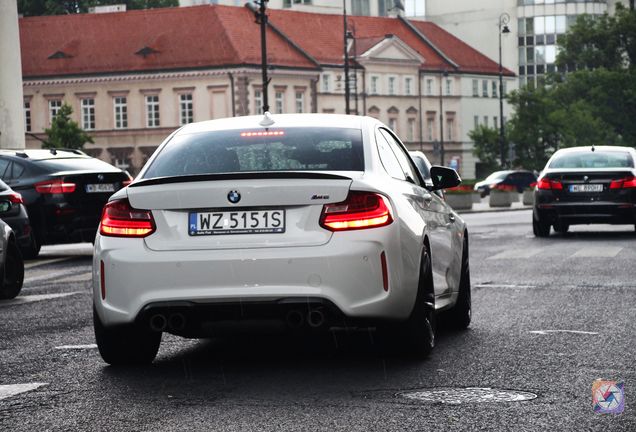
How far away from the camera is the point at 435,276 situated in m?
9.83

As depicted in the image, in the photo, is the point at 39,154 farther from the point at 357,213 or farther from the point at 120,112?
the point at 120,112

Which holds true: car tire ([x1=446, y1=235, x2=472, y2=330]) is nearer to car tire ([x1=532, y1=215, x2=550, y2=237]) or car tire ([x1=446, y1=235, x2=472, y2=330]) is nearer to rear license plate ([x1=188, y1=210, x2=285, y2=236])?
rear license plate ([x1=188, y1=210, x2=285, y2=236])

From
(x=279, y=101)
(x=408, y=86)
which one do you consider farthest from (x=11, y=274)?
(x=408, y=86)

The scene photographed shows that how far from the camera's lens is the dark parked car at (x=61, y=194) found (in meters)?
21.6

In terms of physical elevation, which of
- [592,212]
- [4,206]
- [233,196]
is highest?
[233,196]

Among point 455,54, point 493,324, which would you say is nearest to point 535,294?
point 493,324

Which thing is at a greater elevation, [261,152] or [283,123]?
[283,123]

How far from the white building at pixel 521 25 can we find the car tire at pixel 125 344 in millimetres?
126171

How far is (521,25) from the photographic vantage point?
135500mm

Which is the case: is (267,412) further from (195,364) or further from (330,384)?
(195,364)

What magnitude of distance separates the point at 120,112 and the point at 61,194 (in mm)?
78892

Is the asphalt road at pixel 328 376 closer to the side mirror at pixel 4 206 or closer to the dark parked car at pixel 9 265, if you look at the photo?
the dark parked car at pixel 9 265

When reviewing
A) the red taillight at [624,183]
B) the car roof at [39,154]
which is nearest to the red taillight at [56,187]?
the car roof at [39,154]

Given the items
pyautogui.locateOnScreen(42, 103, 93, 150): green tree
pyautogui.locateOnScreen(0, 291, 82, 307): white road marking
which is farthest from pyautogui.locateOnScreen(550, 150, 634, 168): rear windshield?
pyautogui.locateOnScreen(42, 103, 93, 150): green tree
